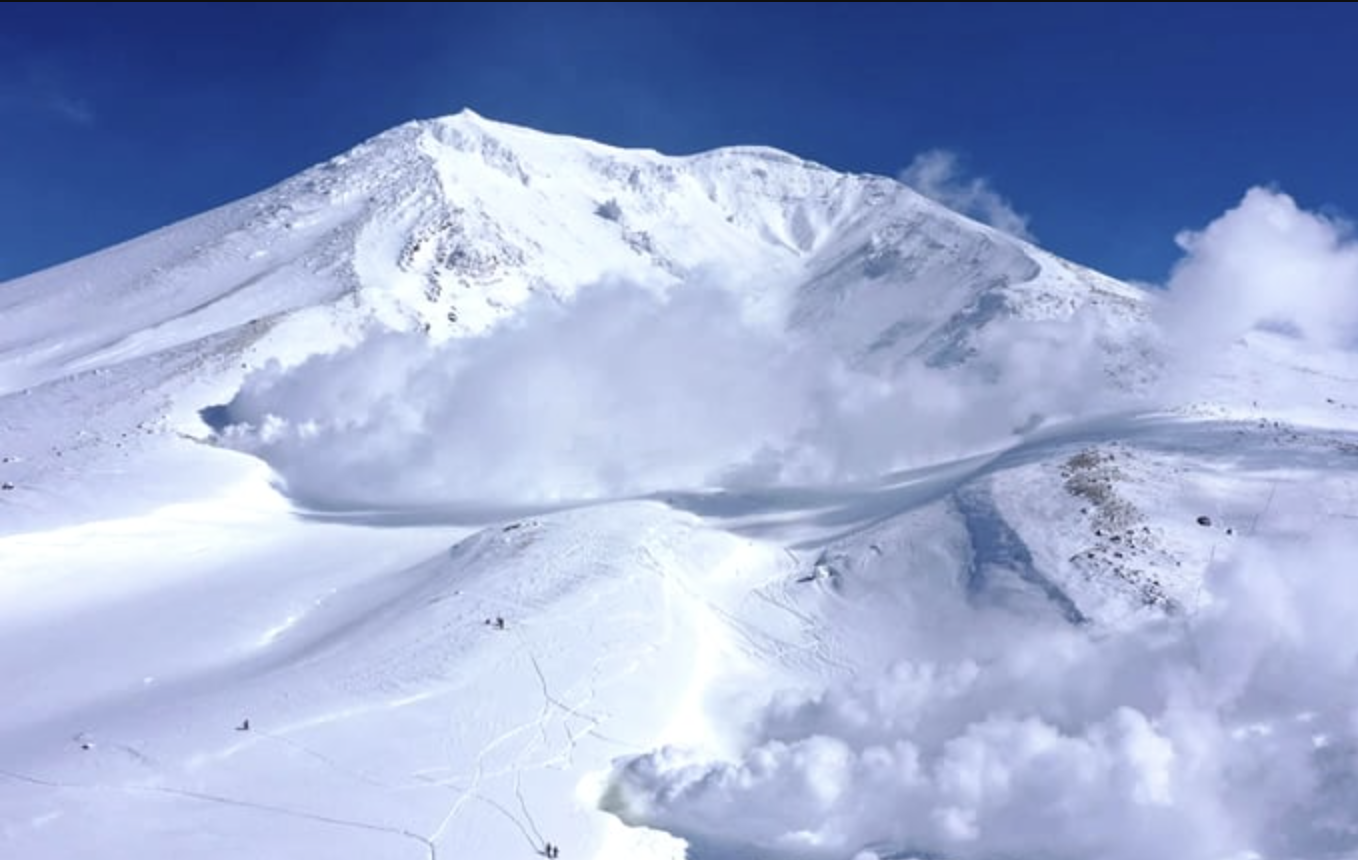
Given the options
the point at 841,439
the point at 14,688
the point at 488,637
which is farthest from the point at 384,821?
the point at 841,439

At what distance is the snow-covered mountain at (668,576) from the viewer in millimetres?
19141

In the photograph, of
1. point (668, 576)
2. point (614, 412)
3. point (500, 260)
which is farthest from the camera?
point (500, 260)

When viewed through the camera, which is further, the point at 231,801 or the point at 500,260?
the point at 500,260

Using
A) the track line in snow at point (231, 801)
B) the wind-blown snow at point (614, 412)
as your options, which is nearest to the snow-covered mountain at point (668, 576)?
the track line in snow at point (231, 801)

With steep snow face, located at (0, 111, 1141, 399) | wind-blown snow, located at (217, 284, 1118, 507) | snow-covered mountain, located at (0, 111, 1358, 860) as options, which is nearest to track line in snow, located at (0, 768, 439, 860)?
snow-covered mountain, located at (0, 111, 1358, 860)

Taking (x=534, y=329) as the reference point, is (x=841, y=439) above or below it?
below

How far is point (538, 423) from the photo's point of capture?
49.1 meters

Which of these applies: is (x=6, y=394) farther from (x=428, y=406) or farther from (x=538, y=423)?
(x=538, y=423)

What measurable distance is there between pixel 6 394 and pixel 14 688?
1326 inches

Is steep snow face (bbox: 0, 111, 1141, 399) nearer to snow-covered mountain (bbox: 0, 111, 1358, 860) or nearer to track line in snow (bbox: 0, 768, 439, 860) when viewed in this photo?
snow-covered mountain (bbox: 0, 111, 1358, 860)

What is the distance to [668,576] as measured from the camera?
98.4 ft

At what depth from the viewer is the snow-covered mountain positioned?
19.1 m

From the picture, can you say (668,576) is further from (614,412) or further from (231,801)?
(614,412)

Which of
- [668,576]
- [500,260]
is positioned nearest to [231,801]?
[668,576]
